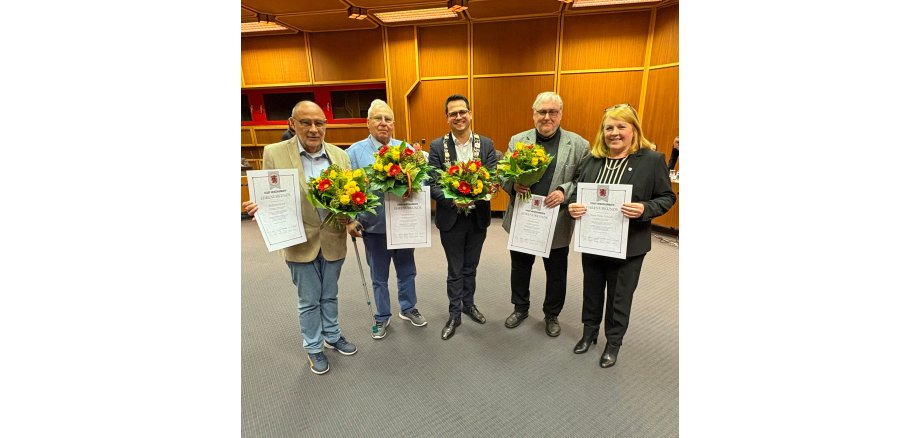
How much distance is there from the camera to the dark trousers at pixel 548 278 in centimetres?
251

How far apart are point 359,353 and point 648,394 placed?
187 centimetres

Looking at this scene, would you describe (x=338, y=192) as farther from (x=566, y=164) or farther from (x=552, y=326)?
(x=552, y=326)

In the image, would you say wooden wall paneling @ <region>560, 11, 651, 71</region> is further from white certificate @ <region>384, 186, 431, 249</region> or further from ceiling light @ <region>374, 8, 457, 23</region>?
white certificate @ <region>384, 186, 431, 249</region>

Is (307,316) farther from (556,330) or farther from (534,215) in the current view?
(556,330)

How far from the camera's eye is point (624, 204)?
1932mm

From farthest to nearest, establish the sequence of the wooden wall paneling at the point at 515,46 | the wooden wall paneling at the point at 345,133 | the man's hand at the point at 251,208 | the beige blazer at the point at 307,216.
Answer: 1. the wooden wall paneling at the point at 345,133
2. the wooden wall paneling at the point at 515,46
3. the beige blazer at the point at 307,216
4. the man's hand at the point at 251,208

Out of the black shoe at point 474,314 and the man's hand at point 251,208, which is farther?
the black shoe at point 474,314

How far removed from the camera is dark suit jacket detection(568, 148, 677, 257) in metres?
1.93

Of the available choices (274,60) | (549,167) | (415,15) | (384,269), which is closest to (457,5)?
(415,15)

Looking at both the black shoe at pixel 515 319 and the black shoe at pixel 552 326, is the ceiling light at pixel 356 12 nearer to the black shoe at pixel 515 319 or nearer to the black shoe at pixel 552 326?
the black shoe at pixel 515 319

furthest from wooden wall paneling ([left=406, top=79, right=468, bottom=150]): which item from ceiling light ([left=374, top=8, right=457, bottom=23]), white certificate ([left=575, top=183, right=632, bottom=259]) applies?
white certificate ([left=575, top=183, right=632, bottom=259])

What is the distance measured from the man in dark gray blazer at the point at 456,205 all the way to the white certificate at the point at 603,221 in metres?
0.66

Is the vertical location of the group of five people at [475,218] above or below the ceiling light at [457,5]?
below

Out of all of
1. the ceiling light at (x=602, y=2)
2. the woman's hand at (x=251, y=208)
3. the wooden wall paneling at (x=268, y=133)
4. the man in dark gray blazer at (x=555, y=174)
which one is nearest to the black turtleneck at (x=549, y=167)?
the man in dark gray blazer at (x=555, y=174)
